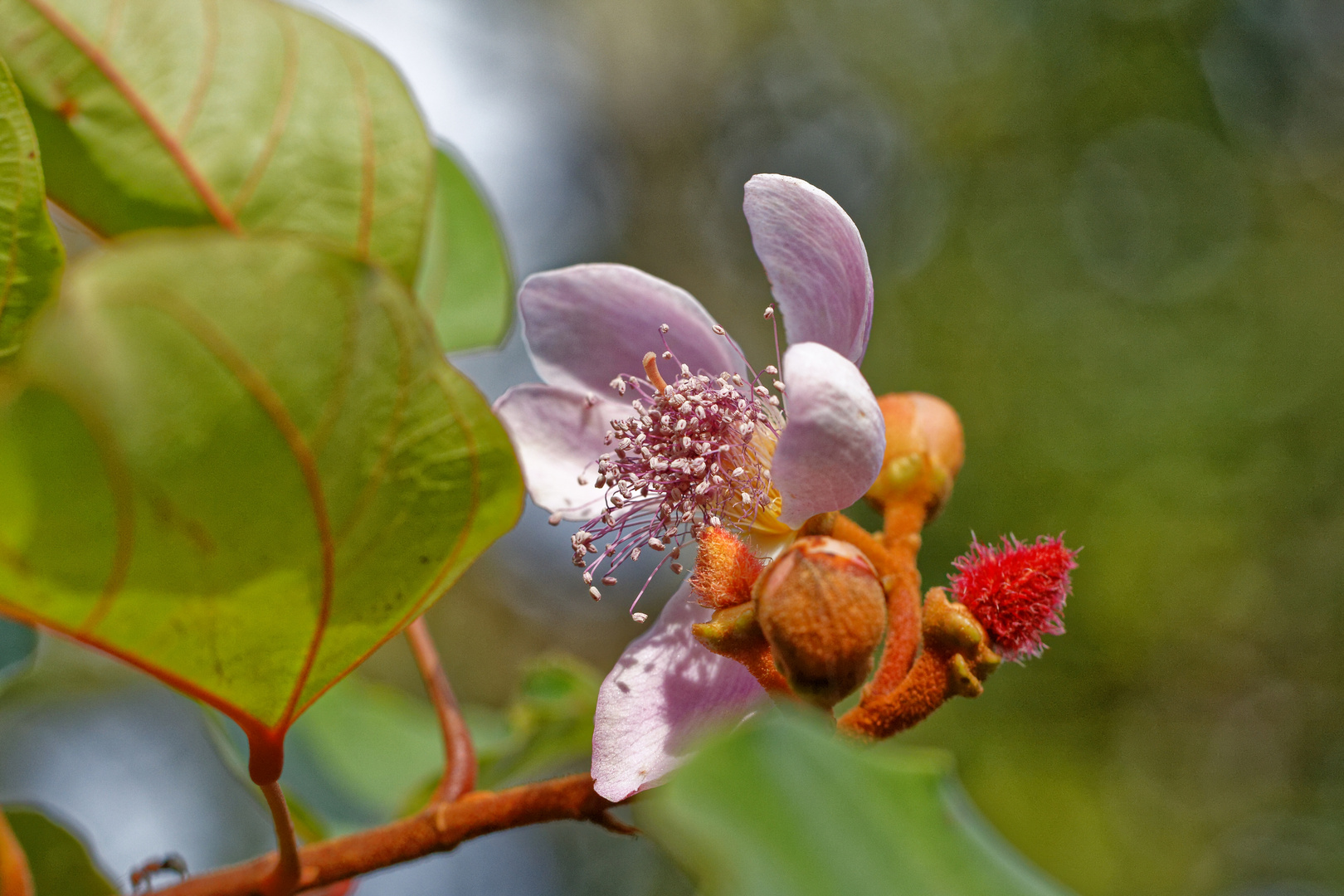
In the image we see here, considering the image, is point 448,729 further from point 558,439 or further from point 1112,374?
point 1112,374

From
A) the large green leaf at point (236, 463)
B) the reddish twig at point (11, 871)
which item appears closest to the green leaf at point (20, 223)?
the large green leaf at point (236, 463)

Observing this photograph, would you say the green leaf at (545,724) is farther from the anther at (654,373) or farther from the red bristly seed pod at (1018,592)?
the red bristly seed pod at (1018,592)

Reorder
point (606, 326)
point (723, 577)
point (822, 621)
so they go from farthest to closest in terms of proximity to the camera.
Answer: point (606, 326) → point (723, 577) → point (822, 621)

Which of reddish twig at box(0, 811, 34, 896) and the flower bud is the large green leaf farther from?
the flower bud

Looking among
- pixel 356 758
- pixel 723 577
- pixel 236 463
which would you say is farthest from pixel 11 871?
pixel 356 758

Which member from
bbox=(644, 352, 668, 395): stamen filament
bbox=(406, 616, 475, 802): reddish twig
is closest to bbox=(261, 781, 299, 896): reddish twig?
bbox=(406, 616, 475, 802): reddish twig

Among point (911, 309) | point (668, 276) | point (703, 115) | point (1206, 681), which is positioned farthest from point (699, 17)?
point (1206, 681)

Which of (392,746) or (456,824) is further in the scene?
(392,746)
